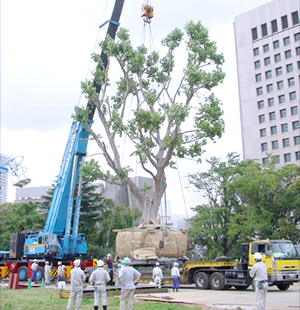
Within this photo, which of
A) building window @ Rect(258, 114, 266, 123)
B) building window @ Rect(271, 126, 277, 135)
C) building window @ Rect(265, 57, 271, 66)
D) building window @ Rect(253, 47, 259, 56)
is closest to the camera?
building window @ Rect(271, 126, 277, 135)

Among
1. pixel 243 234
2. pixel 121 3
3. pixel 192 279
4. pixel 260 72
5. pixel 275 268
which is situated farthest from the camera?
pixel 260 72

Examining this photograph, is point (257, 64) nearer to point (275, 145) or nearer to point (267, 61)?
point (267, 61)

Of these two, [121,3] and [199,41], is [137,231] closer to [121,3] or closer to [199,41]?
[199,41]

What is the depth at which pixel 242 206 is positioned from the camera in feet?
117

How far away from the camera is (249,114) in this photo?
233ft

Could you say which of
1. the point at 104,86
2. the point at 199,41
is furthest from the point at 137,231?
the point at 199,41

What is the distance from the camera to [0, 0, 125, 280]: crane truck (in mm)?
26953

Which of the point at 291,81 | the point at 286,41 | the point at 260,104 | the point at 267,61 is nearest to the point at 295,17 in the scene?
the point at 286,41

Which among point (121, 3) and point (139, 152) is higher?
point (121, 3)

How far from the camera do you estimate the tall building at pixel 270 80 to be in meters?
66.0

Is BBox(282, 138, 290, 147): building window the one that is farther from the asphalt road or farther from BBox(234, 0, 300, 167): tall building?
the asphalt road

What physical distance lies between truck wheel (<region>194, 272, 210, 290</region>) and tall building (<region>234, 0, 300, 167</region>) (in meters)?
47.9

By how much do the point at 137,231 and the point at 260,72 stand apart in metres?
57.6

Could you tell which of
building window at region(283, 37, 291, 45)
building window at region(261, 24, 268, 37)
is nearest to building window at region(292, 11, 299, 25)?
building window at region(283, 37, 291, 45)
